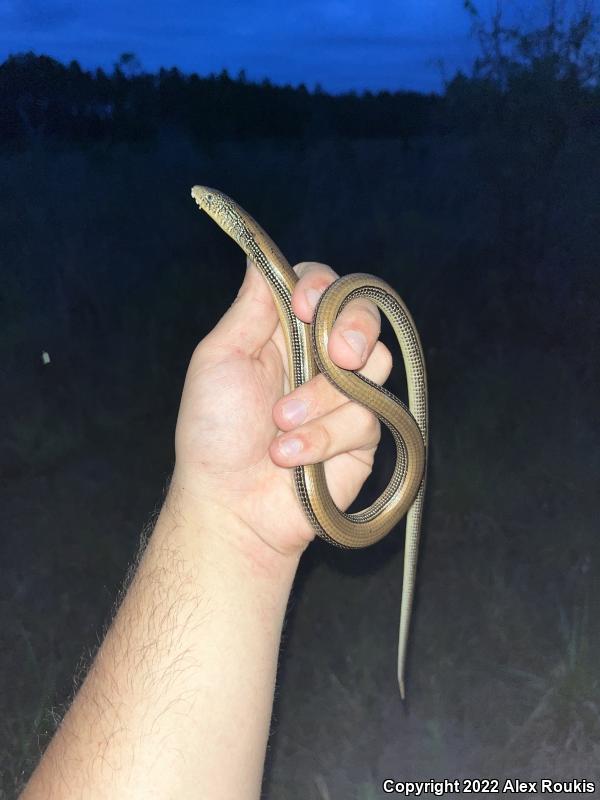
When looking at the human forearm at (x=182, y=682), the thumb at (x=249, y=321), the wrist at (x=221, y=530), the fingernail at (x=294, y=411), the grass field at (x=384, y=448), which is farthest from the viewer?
the grass field at (x=384, y=448)

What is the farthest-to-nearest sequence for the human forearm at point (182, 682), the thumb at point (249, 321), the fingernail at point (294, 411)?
the thumb at point (249, 321) < the fingernail at point (294, 411) < the human forearm at point (182, 682)

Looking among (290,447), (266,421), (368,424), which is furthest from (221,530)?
(368,424)

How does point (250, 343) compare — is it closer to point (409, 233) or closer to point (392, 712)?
point (392, 712)

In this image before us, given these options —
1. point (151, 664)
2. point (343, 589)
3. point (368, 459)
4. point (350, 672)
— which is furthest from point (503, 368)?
point (151, 664)

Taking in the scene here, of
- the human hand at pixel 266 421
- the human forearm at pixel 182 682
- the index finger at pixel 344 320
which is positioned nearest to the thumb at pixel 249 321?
the human hand at pixel 266 421

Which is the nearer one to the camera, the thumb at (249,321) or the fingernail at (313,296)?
the fingernail at (313,296)

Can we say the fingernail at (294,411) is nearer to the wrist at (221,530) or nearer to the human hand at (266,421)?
the human hand at (266,421)

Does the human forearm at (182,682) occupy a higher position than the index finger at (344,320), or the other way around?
the index finger at (344,320)

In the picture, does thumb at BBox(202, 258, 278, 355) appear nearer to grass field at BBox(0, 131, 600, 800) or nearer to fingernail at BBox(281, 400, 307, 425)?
fingernail at BBox(281, 400, 307, 425)

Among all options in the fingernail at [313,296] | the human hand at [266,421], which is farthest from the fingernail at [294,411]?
the fingernail at [313,296]
